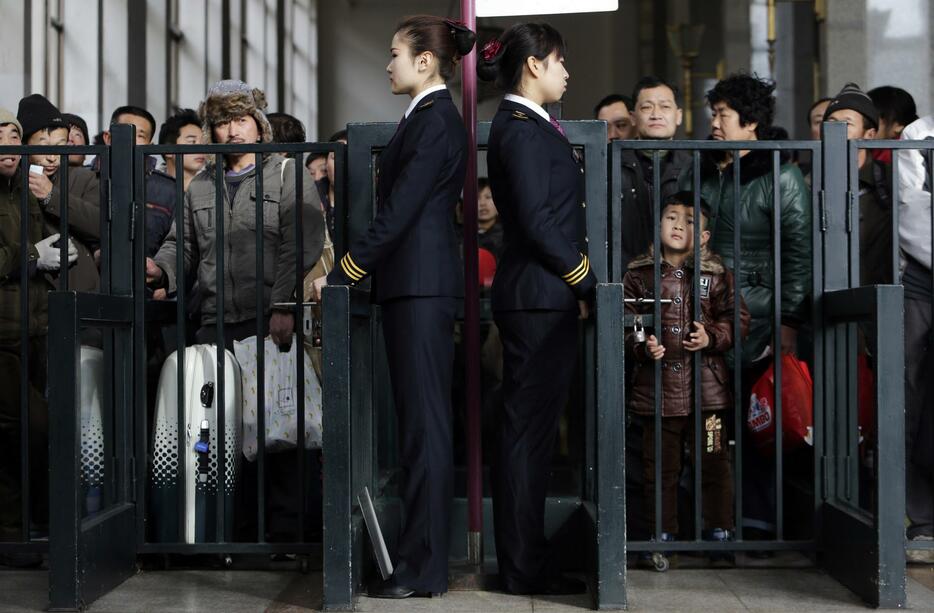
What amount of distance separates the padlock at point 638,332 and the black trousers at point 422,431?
0.73 meters

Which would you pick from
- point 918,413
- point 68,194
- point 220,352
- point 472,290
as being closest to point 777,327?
point 918,413

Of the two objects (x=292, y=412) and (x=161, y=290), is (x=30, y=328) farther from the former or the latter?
(x=292, y=412)

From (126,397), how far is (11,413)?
69cm

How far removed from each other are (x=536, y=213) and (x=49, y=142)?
248 cm

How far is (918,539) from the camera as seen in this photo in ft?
15.1

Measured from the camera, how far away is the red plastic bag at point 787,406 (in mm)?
4707

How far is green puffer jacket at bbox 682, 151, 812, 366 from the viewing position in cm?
476

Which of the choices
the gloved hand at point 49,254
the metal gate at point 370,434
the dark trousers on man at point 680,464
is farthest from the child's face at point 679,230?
the gloved hand at point 49,254

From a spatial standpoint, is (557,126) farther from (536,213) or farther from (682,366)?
(682,366)

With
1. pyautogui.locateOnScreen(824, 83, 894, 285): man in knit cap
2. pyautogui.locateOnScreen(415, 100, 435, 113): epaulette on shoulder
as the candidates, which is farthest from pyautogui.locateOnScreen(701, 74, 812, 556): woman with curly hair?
pyautogui.locateOnScreen(415, 100, 435, 113): epaulette on shoulder

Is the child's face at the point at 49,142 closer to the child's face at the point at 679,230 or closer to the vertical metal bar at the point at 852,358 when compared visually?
the child's face at the point at 679,230

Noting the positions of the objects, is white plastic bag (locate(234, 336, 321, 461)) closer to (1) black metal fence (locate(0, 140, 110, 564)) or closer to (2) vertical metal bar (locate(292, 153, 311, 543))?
(2) vertical metal bar (locate(292, 153, 311, 543))

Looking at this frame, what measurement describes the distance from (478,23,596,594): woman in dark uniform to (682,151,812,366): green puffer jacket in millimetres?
798

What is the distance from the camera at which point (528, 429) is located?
427cm
